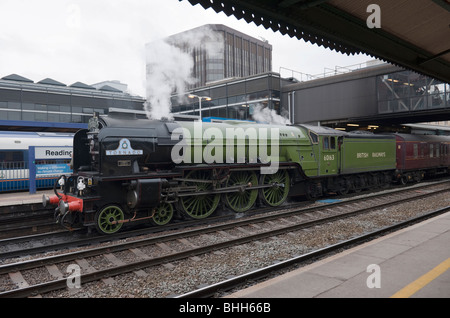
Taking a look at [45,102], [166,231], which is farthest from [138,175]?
[45,102]

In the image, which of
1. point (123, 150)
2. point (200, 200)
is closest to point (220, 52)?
point (200, 200)

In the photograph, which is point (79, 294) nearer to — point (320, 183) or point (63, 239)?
point (63, 239)

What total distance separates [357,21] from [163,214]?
640 centimetres

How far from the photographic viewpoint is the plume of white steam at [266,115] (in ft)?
81.5

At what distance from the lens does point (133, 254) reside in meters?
6.35

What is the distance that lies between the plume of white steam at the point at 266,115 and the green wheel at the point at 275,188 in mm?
13421

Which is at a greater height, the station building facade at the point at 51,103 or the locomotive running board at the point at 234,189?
the station building facade at the point at 51,103

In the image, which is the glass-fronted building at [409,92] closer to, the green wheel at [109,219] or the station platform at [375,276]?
the station platform at [375,276]

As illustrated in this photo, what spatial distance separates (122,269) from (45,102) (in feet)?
101

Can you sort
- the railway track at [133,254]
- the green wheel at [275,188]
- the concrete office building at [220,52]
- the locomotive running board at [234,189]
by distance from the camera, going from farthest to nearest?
the concrete office building at [220,52] → the green wheel at [275,188] → the locomotive running board at [234,189] → the railway track at [133,254]

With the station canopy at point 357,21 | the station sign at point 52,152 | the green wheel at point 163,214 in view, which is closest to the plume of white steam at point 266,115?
the station sign at point 52,152

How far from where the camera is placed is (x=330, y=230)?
25.9 ft

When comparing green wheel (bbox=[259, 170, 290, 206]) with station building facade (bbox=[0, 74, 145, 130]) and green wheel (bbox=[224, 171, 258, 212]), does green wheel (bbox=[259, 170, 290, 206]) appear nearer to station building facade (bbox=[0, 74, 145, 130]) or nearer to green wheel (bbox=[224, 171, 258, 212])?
green wheel (bbox=[224, 171, 258, 212])

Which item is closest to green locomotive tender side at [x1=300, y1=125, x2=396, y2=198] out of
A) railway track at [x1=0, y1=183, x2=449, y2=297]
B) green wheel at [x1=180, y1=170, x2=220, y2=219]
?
railway track at [x1=0, y1=183, x2=449, y2=297]
